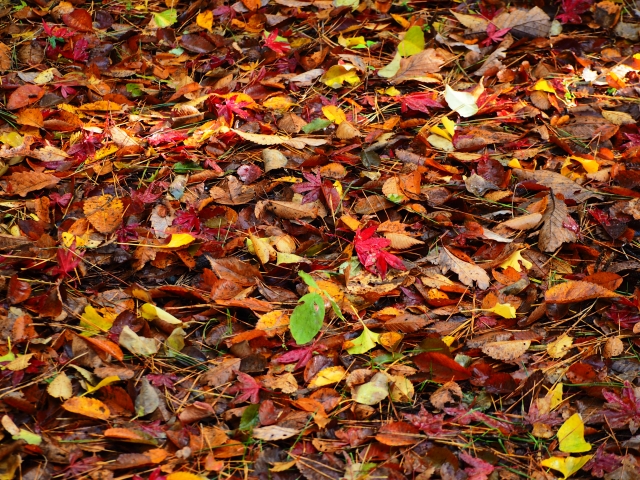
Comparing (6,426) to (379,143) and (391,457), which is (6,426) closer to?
(391,457)

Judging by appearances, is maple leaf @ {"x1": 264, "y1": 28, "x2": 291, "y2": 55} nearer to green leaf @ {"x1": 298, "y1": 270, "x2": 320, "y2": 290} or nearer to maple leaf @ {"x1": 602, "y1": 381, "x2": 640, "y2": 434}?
green leaf @ {"x1": 298, "y1": 270, "x2": 320, "y2": 290}

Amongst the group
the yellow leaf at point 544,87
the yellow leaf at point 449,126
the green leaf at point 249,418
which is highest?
the yellow leaf at point 544,87

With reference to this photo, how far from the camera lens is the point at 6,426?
159 centimetres

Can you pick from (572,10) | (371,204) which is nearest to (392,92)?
(371,204)

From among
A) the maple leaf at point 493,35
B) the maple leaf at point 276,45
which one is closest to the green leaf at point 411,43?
the maple leaf at point 493,35

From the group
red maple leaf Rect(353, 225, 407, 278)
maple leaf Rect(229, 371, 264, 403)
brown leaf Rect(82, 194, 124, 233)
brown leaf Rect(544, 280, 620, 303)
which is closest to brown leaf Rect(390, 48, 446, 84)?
red maple leaf Rect(353, 225, 407, 278)

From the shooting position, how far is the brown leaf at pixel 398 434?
5.43 feet

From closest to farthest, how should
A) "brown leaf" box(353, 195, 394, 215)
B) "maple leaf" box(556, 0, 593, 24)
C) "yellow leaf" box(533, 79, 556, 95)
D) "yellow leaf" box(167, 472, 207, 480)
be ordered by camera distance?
"yellow leaf" box(167, 472, 207, 480) < "brown leaf" box(353, 195, 394, 215) < "yellow leaf" box(533, 79, 556, 95) < "maple leaf" box(556, 0, 593, 24)

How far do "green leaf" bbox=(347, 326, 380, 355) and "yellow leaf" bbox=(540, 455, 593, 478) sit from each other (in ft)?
1.80

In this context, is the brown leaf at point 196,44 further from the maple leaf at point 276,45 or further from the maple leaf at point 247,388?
the maple leaf at point 247,388

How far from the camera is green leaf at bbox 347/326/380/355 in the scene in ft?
6.18

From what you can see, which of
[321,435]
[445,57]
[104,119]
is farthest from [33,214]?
[445,57]

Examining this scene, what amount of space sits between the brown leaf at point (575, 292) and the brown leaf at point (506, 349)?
203mm

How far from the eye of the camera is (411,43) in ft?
9.78
